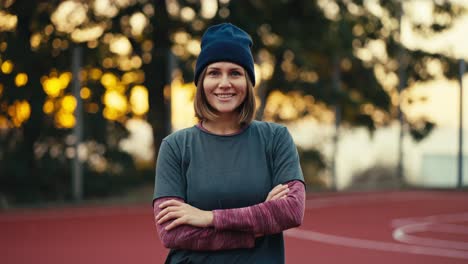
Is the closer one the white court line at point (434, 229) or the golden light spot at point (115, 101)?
the white court line at point (434, 229)

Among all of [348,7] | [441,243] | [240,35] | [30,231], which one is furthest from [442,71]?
[240,35]

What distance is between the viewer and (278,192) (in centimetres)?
243

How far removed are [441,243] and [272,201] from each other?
8.11 metres

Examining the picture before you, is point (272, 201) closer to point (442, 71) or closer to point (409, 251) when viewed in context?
point (409, 251)

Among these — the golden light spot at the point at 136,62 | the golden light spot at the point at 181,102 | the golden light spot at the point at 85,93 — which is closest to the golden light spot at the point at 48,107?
the golden light spot at the point at 85,93

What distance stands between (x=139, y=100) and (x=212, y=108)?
14110 millimetres

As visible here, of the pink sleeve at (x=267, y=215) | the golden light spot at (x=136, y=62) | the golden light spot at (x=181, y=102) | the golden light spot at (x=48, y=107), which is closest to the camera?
the pink sleeve at (x=267, y=215)

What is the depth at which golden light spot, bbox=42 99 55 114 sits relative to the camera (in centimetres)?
1417

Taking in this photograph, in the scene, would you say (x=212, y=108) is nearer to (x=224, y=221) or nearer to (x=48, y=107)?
(x=224, y=221)

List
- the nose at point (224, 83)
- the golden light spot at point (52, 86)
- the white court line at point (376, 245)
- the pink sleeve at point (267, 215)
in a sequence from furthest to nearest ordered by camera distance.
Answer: the golden light spot at point (52, 86) → the white court line at point (376, 245) → the nose at point (224, 83) → the pink sleeve at point (267, 215)

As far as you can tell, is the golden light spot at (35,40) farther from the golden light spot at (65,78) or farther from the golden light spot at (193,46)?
the golden light spot at (193,46)

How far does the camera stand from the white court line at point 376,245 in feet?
30.0

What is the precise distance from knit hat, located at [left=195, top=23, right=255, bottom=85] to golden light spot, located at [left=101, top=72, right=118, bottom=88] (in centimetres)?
1326

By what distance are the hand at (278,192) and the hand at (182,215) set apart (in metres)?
0.19
